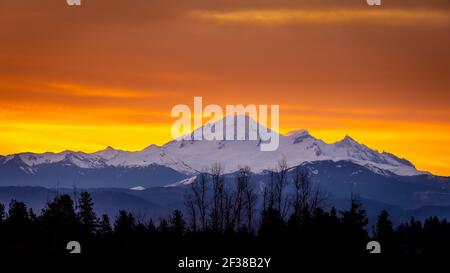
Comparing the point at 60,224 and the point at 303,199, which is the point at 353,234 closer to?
the point at 60,224

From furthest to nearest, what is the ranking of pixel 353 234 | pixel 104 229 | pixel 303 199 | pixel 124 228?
pixel 104 229 < pixel 124 228 < pixel 303 199 < pixel 353 234

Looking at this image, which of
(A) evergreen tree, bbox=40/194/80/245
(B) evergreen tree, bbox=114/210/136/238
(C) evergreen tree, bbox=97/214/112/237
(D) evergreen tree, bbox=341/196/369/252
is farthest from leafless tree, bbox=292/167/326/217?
(A) evergreen tree, bbox=40/194/80/245

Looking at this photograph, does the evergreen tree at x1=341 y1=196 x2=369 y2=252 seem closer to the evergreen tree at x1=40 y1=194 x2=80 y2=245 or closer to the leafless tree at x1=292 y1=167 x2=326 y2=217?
the leafless tree at x1=292 y1=167 x2=326 y2=217

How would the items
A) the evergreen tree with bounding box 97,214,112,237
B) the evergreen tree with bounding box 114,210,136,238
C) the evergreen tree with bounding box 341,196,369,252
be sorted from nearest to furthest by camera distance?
1. the evergreen tree with bounding box 341,196,369,252
2. the evergreen tree with bounding box 114,210,136,238
3. the evergreen tree with bounding box 97,214,112,237

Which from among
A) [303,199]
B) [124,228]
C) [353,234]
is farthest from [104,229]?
[353,234]

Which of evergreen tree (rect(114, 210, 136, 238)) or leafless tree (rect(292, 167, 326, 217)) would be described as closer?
evergreen tree (rect(114, 210, 136, 238))

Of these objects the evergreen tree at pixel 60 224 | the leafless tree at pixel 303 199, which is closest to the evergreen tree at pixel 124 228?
the evergreen tree at pixel 60 224

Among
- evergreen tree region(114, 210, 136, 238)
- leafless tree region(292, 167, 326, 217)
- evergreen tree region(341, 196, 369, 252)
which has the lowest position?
evergreen tree region(341, 196, 369, 252)

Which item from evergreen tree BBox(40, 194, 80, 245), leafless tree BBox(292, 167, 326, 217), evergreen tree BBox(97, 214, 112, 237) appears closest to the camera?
evergreen tree BBox(40, 194, 80, 245)

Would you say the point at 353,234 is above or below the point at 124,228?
below

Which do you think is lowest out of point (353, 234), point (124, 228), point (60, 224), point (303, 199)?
point (353, 234)
